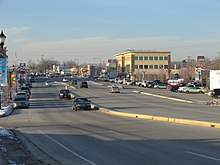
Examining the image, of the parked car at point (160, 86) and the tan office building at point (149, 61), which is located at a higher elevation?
the tan office building at point (149, 61)

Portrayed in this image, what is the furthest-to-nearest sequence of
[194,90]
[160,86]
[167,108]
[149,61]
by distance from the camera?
[149,61] → [160,86] → [194,90] → [167,108]

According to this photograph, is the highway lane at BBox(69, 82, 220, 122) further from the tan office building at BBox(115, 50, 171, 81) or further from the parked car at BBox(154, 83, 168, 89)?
the tan office building at BBox(115, 50, 171, 81)

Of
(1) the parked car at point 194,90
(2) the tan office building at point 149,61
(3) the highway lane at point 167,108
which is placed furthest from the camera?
(2) the tan office building at point 149,61

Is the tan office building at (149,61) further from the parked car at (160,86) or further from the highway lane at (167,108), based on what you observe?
the highway lane at (167,108)

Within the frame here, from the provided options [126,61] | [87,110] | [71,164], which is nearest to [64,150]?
[71,164]

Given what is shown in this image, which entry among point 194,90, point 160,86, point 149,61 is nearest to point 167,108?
point 194,90

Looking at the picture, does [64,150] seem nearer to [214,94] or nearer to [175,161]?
[175,161]

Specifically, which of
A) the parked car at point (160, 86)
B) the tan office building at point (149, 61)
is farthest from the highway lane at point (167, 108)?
the tan office building at point (149, 61)

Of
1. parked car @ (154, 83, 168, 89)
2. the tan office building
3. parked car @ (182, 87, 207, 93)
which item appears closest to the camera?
parked car @ (182, 87, 207, 93)

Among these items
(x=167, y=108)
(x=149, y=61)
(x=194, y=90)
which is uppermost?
(x=149, y=61)

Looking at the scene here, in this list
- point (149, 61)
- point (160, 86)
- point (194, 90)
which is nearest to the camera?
point (194, 90)

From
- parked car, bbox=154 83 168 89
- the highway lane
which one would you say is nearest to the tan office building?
parked car, bbox=154 83 168 89

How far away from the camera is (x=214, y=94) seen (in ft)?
192

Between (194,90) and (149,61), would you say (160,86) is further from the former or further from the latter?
(149,61)
